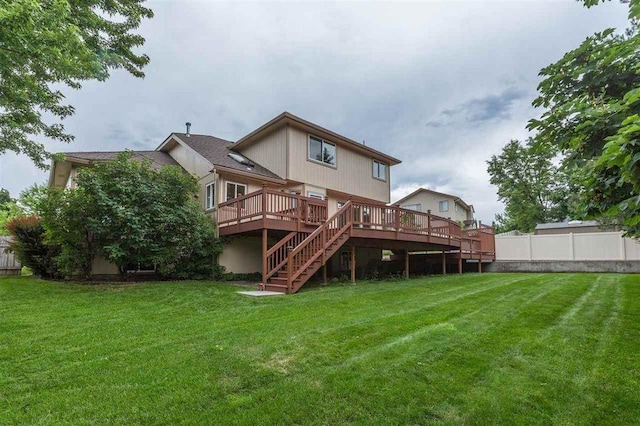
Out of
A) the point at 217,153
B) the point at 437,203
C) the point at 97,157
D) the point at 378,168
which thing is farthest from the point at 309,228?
the point at 437,203

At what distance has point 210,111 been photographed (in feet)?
Answer: 60.7

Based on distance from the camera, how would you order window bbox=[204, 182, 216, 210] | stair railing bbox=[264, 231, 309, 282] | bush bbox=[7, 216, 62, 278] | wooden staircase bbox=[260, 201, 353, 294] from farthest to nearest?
1. window bbox=[204, 182, 216, 210]
2. bush bbox=[7, 216, 62, 278]
3. stair railing bbox=[264, 231, 309, 282]
4. wooden staircase bbox=[260, 201, 353, 294]

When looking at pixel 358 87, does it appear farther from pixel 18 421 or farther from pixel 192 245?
pixel 18 421

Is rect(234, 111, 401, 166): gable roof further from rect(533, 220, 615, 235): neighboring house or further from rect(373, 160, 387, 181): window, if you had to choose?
rect(533, 220, 615, 235): neighboring house

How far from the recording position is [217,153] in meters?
15.3

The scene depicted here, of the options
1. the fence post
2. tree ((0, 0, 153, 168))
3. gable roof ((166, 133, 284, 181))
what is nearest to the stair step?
gable roof ((166, 133, 284, 181))

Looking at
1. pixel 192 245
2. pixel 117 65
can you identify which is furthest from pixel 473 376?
pixel 117 65

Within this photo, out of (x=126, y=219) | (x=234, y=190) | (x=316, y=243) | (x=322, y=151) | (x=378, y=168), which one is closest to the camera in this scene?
(x=126, y=219)

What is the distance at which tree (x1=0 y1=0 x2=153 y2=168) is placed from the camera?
5.14 meters

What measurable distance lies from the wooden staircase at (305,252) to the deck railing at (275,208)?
680 mm

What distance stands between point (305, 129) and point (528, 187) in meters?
26.3

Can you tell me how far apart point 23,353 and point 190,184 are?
8218 mm

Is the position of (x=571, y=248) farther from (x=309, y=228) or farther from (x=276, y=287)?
(x=276, y=287)

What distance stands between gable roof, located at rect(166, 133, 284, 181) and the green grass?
7792 mm
